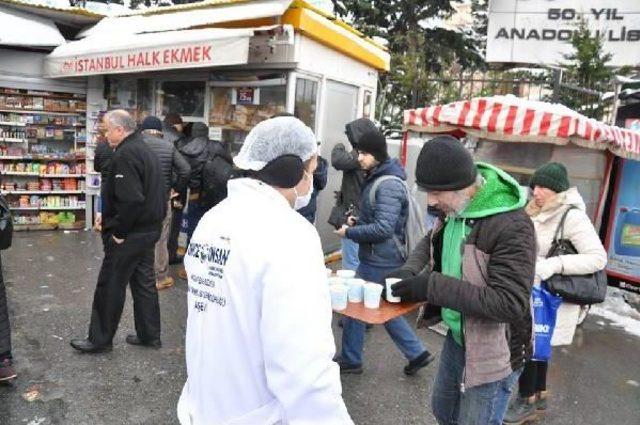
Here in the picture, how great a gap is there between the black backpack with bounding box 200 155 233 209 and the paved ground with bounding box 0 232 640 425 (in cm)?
114

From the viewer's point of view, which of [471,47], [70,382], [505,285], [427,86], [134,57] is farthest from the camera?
[471,47]

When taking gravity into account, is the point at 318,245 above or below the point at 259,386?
above

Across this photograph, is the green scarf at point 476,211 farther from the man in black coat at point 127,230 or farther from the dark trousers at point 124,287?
the dark trousers at point 124,287

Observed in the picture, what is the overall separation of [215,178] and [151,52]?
1.74 metres

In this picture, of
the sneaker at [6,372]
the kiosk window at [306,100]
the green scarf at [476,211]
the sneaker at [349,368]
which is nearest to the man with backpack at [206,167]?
the kiosk window at [306,100]

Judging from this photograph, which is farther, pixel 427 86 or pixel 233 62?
pixel 427 86

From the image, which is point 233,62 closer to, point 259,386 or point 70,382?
point 70,382

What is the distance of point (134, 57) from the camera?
6.54 metres

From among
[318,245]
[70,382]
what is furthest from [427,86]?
[318,245]

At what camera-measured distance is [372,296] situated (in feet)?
9.14

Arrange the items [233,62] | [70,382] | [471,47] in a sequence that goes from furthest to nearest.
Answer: [471,47] < [233,62] < [70,382]

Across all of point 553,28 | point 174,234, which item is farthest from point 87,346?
point 553,28

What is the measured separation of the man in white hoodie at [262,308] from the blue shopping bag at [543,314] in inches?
93.7

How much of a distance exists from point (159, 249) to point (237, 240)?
4660 mm
